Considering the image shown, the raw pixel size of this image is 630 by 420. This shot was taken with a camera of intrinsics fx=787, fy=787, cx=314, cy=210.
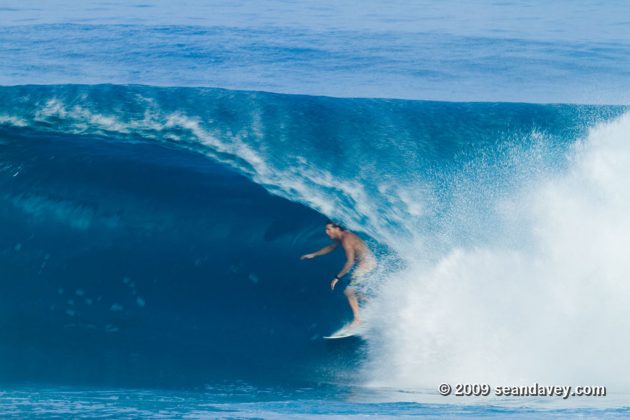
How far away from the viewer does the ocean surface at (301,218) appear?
629 cm

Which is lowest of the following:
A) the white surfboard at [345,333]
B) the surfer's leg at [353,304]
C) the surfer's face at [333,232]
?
the white surfboard at [345,333]

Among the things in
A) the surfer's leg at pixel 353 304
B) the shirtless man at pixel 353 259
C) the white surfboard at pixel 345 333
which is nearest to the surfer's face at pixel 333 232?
the shirtless man at pixel 353 259

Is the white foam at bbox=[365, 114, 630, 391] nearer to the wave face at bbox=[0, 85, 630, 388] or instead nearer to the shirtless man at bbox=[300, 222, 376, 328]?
the wave face at bbox=[0, 85, 630, 388]

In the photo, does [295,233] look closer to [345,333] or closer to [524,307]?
[345,333]

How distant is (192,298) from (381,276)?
65.3 inches

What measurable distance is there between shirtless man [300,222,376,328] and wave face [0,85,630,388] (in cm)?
12

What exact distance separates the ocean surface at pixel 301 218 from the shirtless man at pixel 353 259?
0.12 meters

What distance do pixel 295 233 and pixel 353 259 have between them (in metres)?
0.92

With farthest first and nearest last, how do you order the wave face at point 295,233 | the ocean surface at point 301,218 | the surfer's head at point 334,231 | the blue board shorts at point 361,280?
1. the blue board shorts at point 361,280
2. the surfer's head at point 334,231
3. the wave face at point 295,233
4. the ocean surface at point 301,218

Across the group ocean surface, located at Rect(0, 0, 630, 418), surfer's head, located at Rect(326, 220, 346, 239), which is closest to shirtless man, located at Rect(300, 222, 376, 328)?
surfer's head, located at Rect(326, 220, 346, 239)

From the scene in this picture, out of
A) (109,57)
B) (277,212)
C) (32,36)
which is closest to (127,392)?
(277,212)

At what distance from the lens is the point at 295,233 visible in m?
7.38

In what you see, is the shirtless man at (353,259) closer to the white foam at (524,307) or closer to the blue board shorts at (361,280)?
the blue board shorts at (361,280)

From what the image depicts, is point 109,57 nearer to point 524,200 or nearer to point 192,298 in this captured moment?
point 192,298
